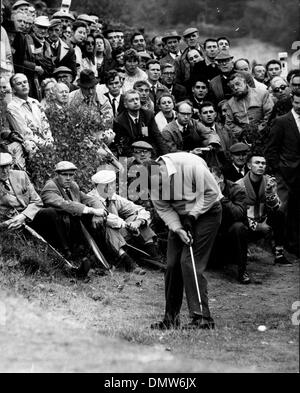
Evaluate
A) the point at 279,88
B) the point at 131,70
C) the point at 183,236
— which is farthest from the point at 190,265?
the point at 279,88

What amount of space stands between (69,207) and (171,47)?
5.71 meters

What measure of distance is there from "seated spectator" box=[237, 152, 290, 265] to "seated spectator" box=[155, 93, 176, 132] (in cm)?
168

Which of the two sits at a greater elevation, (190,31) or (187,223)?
(190,31)

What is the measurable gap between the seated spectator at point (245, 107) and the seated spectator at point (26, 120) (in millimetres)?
3334

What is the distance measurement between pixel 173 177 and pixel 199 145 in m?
4.05

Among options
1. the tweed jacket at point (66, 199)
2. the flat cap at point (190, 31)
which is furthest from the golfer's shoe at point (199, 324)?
the flat cap at point (190, 31)

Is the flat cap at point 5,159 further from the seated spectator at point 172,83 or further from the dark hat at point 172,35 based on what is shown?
the dark hat at point 172,35

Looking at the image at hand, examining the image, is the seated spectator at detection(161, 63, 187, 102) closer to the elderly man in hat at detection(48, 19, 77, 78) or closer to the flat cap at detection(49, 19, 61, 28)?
the elderly man in hat at detection(48, 19, 77, 78)

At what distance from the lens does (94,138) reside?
13.2 metres

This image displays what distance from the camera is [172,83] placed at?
1587 cm

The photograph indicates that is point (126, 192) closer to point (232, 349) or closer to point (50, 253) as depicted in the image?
point (50, 253)

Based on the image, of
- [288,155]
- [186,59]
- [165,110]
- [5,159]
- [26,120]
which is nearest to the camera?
[5,159]

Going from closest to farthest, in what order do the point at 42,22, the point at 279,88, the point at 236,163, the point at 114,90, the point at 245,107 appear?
the point at 236,163, the point at 114,90, the point at 245,107, the point at 42,22, the point at 279,88

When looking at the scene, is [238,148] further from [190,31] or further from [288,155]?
[190,31]
